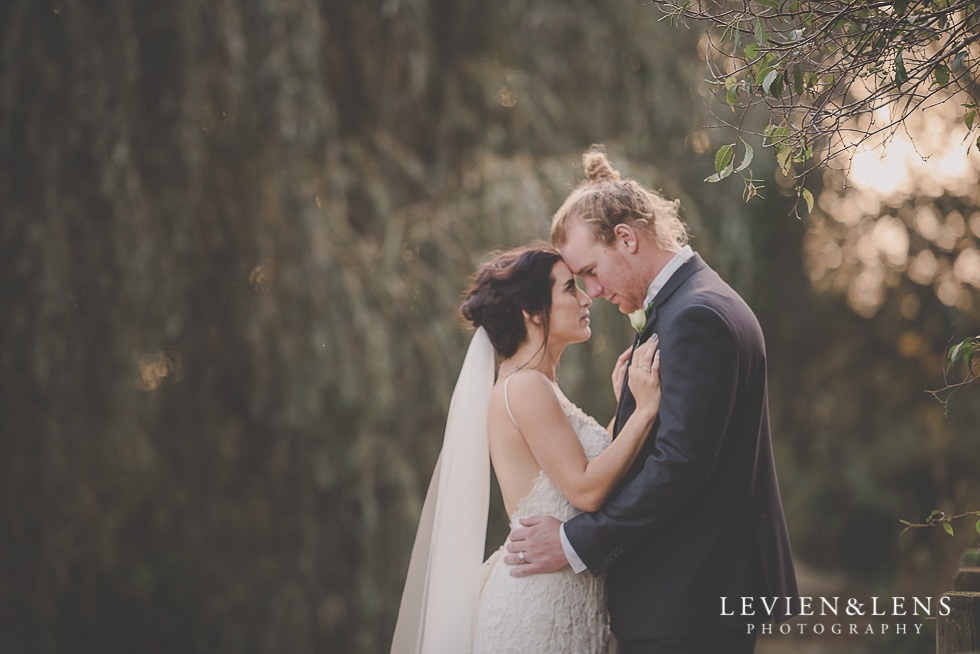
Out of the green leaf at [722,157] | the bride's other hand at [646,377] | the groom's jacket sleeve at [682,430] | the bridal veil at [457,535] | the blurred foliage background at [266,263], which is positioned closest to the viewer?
the green leaf at [722,157]

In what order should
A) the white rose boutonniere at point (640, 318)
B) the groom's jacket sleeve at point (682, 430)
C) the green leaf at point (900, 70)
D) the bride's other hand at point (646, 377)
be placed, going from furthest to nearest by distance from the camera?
the white rose boutonniere at point (640, 318) → the bride's other hand at point (646, 377) → the groom's jacket sleeve at point (682, 430) → the green leaf at point (900, 70)

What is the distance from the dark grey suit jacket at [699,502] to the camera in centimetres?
201

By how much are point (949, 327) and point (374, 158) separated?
13.6ft

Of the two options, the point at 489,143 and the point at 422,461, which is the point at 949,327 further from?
the point at 422,461

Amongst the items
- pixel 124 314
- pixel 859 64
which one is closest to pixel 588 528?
pixel 859 64

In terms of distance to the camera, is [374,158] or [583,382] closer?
[583,382]

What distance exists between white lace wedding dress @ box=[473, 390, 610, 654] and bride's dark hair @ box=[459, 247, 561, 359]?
0.38m

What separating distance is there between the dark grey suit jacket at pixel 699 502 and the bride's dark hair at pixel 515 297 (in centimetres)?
37

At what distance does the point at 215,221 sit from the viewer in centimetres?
364

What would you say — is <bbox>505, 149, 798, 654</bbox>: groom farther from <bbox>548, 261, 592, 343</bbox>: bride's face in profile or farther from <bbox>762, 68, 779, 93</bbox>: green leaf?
<bbox>762, 68, 779, 93</bbox>: green leaf

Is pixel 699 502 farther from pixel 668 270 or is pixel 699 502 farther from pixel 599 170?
pixel 599 170

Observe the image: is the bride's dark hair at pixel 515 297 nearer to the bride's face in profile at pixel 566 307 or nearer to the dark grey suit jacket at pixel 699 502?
the bride's face in profile at pixel 566 307

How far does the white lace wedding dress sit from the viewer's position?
221cm

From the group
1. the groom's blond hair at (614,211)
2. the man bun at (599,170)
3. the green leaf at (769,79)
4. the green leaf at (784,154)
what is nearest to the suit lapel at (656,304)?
the groom's blond hair at (614,211)
